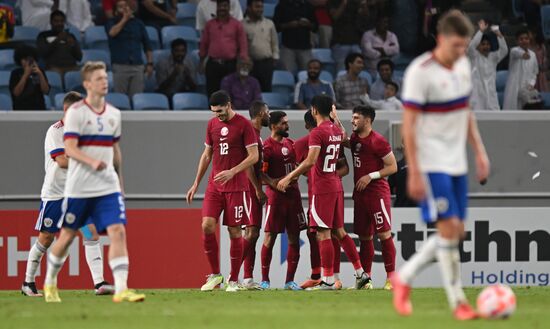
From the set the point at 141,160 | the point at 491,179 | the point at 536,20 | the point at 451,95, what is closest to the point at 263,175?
the point at 141,160

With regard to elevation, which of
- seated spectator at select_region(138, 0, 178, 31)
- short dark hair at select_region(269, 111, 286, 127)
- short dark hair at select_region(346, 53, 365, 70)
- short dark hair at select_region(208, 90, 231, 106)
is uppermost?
seated spectator at select_region(138, 0, 178, 31)

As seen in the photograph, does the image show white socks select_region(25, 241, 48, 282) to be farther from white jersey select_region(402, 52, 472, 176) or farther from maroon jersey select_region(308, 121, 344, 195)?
white jersey select_region(402, 52, 472, 176)

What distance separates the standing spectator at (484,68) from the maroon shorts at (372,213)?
16.1ft

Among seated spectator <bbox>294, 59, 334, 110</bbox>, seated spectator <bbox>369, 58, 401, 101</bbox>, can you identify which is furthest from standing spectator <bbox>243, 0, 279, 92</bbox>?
seated spectator <bbox>369, 58, 401, 101</bbox>

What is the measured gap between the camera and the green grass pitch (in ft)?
29.8

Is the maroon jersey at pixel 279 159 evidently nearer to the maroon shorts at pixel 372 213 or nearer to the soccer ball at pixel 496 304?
the maroon shorts at pixel 372 213

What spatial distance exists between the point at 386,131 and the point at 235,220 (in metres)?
4.10

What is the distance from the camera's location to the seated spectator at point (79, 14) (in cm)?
2092

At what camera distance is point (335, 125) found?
14797 millimetres

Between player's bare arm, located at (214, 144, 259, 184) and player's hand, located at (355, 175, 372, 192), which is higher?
player's bare arm, located at (214, 144, 259, 184)

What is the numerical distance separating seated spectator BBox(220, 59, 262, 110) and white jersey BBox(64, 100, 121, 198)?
303 inches

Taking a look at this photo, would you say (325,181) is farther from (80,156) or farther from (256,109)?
(80,156)

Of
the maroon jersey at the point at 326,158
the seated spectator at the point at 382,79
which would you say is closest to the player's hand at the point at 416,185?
the maroon jersey at the point at 326,158

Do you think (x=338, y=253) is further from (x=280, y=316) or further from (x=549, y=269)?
(x=280, y=316)
